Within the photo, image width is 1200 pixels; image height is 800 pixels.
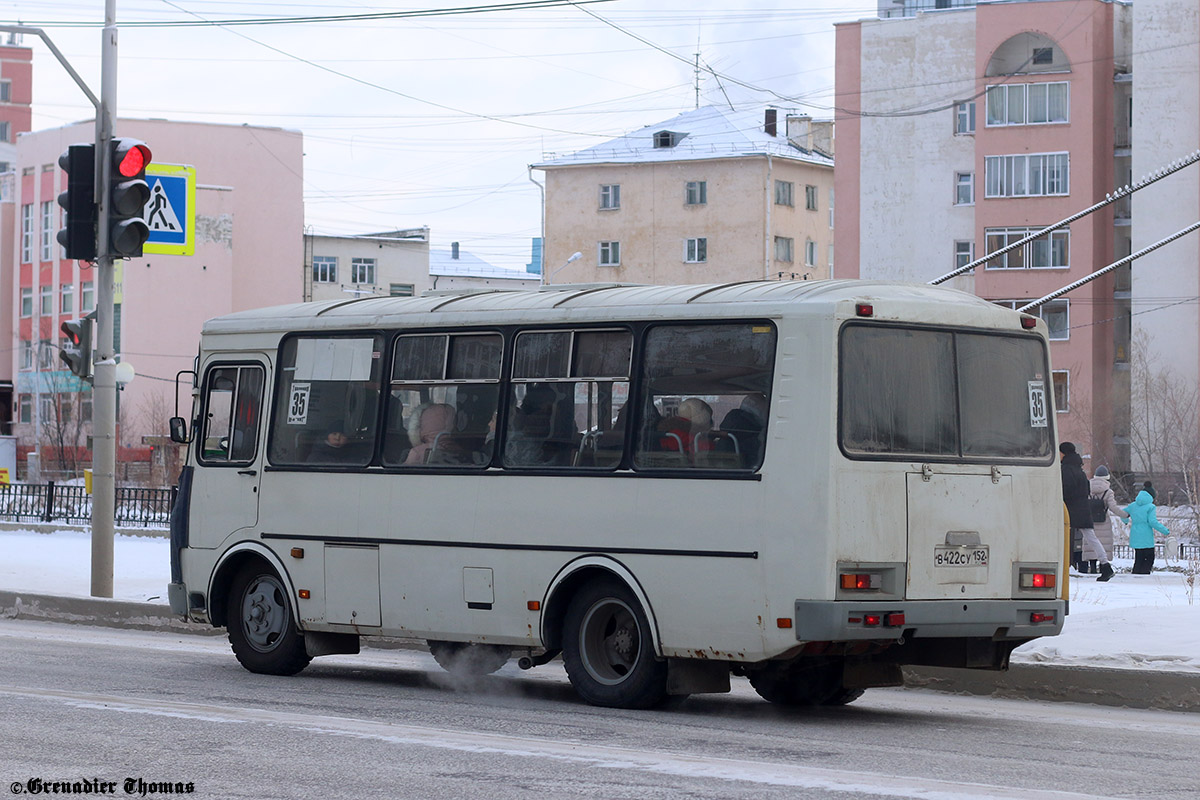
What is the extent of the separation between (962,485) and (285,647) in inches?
210

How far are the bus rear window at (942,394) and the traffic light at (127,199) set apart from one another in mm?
9419

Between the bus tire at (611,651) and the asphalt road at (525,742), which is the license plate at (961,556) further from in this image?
the bus tire at (611,651)

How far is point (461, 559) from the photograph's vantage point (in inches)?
487

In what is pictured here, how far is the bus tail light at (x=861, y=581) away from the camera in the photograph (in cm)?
1051

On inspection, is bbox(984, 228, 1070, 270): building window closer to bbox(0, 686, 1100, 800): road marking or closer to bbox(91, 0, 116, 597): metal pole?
bbox(91, 0, 116, 597): metal pole

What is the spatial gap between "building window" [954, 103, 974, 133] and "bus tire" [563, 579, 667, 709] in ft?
220

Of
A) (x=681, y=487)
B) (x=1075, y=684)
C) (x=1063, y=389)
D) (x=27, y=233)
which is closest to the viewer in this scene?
(x=681, y=487)

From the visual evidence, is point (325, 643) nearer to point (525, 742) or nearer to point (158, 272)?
point (525, 742)

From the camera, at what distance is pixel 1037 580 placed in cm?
1140

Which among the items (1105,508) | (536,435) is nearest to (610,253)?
(1105,508)

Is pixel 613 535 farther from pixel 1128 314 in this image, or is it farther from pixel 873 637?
pixel 1128 314

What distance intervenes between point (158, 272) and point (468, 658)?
7472 centimetres

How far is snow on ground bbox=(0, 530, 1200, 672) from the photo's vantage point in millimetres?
12891

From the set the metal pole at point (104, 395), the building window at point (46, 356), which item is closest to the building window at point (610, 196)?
the building window at point (46, 356)
